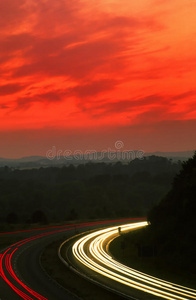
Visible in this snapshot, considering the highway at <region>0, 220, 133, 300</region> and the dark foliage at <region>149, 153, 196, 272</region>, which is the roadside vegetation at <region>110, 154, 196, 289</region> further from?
the highway at <region>0, 220, 133, 300</region>

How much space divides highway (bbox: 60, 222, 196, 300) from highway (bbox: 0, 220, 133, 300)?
3209mm

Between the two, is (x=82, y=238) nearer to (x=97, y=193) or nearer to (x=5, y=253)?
(x=5, y=253)

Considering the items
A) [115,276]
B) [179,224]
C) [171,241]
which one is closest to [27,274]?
[115,276]

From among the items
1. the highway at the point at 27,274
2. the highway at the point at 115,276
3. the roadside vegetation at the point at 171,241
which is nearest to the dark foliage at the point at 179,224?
the roadside vegetation at the point at 171,241

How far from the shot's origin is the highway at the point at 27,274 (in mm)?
29312

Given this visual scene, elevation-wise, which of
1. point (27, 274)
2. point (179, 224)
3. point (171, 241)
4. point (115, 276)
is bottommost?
point (27, 274)

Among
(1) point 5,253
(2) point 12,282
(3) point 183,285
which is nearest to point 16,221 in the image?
(1) point 5,253

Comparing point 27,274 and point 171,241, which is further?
point 171,241

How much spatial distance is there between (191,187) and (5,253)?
77.4 ft

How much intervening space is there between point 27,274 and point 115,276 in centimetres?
854

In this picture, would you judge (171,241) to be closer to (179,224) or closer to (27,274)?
(179,224)

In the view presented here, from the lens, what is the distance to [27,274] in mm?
37406

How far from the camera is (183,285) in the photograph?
31000mm

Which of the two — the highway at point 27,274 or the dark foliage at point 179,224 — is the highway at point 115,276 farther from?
the dark foliage at point 179,224
